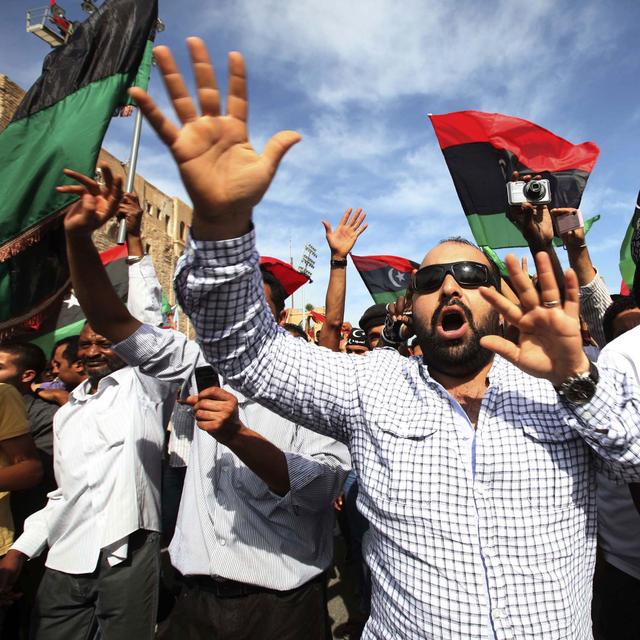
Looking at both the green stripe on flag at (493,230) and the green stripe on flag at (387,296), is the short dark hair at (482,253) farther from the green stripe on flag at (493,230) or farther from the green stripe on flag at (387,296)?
the green stripe on flag at (387,296)

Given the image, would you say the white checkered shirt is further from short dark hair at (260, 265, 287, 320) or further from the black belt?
short dark hair at (260, 265, 287, 320)

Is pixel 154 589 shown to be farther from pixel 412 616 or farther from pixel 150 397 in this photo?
pixel 412 616

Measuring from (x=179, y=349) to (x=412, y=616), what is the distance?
1.28 m

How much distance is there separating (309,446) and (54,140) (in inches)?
112

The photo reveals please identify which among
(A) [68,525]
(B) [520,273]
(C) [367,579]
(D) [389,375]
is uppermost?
(B) [520,273]

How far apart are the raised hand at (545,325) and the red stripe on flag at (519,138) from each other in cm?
381

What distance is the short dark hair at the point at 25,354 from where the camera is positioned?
3.37 m

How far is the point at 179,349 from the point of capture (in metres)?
1.99

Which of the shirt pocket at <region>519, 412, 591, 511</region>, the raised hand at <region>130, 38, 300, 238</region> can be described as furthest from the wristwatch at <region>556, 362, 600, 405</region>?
the raised hand at <region>130, 38, 300, 238</region>

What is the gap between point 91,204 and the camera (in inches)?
64.0

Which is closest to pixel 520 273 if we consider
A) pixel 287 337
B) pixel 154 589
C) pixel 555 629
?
pixel 287 337

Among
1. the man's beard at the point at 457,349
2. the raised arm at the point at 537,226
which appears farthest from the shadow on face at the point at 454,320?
the raised arm at the point at 537,226

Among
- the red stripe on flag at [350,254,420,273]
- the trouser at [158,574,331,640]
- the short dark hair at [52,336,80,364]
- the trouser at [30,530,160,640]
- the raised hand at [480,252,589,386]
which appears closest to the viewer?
the raised hand at [480,252,589,386]

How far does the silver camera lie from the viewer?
97.7 inches
